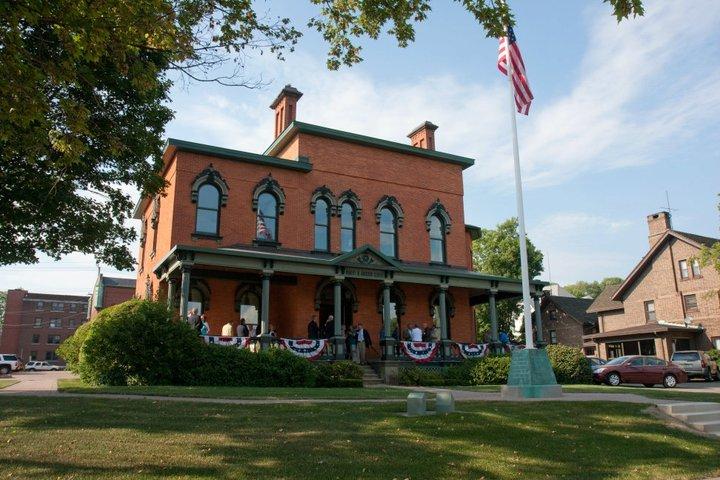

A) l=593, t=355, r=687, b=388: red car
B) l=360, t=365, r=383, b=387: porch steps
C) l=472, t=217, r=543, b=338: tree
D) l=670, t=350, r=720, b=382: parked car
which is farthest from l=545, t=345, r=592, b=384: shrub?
l=472, t=217, r=543, b=338: tree

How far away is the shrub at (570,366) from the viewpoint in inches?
921

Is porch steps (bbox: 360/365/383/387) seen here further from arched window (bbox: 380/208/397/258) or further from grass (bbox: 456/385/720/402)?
arched window (bbox: 380/208/397/258)

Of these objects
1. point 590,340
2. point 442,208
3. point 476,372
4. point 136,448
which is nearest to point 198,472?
point 136,448

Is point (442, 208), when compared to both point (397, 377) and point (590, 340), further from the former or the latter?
point (590, 340)

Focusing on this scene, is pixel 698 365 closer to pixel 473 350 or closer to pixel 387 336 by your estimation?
pixel 473 350

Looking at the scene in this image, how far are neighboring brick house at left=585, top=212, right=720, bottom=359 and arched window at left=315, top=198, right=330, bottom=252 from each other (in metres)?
26.5

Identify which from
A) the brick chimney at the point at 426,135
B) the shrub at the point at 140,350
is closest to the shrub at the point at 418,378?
the shrub at the point at 140,350

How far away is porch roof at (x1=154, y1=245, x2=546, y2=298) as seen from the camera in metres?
20.3

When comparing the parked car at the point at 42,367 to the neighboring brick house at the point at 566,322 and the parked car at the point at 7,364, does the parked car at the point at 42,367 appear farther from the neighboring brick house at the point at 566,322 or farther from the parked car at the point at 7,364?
the neighboring brick house at the point at 566,322

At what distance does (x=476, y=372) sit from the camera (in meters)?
22.5

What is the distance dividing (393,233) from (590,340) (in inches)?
1134

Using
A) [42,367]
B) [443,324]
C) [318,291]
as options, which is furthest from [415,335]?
[42,367]

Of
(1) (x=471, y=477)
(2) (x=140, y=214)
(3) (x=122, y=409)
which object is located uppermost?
(2) (x=140, y=214)

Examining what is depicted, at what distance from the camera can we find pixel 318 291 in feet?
78.8
